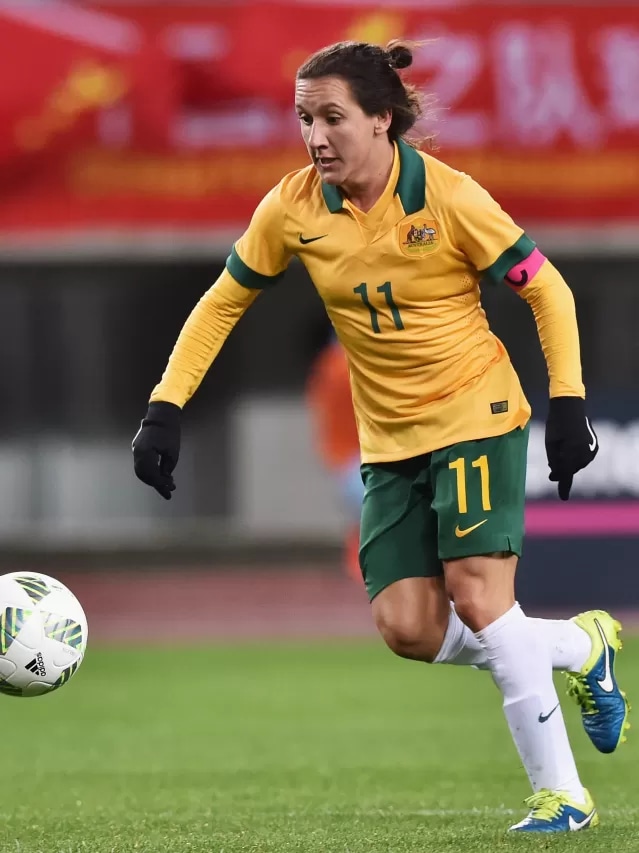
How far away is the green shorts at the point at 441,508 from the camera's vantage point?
500 cm

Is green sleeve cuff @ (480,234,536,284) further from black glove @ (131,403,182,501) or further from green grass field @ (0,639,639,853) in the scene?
green grass field @ (0,639,639,853)

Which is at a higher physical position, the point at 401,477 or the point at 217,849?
the point at 401,477

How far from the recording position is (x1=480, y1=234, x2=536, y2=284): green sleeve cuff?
4984 millimetres

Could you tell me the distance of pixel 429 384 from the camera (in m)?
5.10

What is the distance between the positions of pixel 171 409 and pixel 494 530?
3.46 ft

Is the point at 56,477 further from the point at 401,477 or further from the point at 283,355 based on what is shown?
the point at 401,477

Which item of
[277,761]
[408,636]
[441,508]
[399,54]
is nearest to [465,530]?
[441,508]

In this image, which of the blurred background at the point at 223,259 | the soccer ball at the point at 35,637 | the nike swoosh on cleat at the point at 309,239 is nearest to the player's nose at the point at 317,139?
the nike swoosh on cleat at the point at 309,239

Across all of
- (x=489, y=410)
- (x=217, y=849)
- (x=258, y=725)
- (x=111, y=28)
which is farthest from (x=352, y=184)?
(x=111, y=28)

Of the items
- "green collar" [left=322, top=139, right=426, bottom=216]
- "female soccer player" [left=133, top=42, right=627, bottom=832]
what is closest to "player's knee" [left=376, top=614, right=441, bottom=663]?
"female soccer player" [left=133, top=42, right=627, bottom=832]

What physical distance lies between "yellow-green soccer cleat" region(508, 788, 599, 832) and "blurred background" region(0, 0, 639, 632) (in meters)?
6.90

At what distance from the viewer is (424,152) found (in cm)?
537

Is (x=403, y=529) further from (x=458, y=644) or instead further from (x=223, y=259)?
(x=223, y=259)

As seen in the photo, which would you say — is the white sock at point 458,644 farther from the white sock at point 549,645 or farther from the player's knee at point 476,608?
the player's knee at point 476,608
